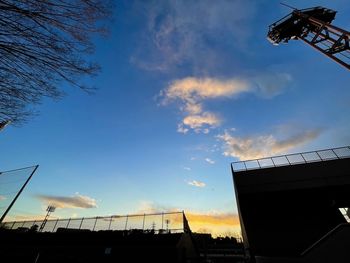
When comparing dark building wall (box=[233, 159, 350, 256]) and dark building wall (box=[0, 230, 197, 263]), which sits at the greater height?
dark building wall (box=[233, 159, 350, 256])

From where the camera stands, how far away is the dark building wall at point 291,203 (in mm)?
15586

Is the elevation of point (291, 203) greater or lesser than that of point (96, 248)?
greater

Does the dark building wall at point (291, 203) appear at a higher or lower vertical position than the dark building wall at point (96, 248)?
higher

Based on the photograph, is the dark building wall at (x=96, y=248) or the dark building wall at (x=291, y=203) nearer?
Answer: the dark building wall at (x=96, y=248)

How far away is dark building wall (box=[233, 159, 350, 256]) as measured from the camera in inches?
614

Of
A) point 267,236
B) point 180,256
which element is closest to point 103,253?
point 180,256

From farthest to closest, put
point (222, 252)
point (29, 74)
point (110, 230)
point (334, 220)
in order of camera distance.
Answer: point (222, 252) → point (110, 230) → point (334, 220) → point (29, 74)

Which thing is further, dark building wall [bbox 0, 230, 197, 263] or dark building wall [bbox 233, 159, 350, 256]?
dark building wall [bbox 233, 159, 350, 256]

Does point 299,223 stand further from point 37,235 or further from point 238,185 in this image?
point 37,235

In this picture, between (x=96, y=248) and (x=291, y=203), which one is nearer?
(x=96, y=248)

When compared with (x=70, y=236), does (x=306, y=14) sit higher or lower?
higher

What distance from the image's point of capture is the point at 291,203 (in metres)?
18.2

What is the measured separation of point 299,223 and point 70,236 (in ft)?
73.6

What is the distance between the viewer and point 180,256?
1548 centimetres
